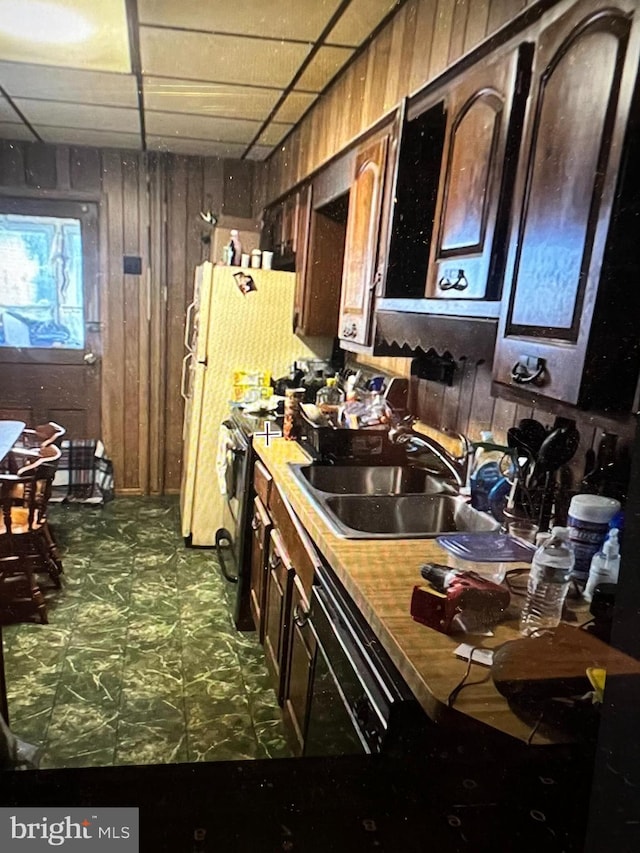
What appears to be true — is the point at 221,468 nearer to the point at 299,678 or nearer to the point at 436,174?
the point at 299,678

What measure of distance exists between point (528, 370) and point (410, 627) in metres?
0.38

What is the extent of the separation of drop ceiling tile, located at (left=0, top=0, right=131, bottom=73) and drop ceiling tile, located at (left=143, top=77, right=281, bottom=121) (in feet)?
0.43

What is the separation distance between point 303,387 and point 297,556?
1.04 metres

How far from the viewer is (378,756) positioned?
611mm

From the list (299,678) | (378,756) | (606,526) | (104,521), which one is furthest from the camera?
(104,521)

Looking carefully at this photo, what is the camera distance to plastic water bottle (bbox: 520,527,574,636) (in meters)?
0.78

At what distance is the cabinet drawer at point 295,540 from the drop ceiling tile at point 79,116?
1003 mm

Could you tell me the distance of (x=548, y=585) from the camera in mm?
822

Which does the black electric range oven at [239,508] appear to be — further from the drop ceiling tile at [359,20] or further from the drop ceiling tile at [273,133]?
the drop ceiling tile at [359,20]

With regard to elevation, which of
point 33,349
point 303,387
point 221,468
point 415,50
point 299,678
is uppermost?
point 415,50

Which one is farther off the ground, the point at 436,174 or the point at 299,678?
the point at 436,174

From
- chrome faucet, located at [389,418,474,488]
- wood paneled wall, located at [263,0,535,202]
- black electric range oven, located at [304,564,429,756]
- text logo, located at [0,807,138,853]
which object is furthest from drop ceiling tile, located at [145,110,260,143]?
text logo, located at [0,807,138,853]

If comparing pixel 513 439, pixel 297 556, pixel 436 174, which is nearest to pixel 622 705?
pixel 513 439

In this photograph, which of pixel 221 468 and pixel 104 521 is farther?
pixel 221 468
